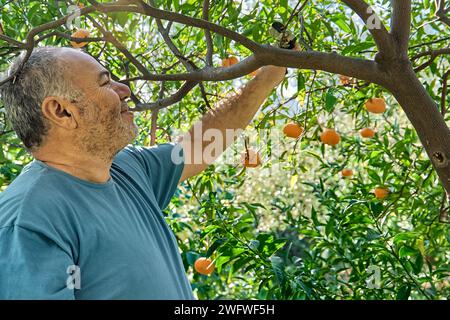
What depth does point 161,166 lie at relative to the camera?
6.01 ft

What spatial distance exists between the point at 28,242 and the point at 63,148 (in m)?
0.32

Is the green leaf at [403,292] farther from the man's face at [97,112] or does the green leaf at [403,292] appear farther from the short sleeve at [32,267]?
the short sleeve at [32,267]

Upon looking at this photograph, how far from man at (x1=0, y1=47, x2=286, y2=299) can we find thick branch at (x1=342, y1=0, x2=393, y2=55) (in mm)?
532

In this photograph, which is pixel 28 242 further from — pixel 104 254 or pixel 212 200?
pixel 212 200

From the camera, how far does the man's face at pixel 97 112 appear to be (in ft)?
4.98

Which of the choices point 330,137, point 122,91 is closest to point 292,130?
point 330,137

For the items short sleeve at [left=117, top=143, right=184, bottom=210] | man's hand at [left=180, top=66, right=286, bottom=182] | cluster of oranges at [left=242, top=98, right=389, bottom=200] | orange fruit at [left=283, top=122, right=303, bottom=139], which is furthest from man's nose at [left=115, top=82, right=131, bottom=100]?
orange fruit at [left=283, top=122, right=303, bottom=139]

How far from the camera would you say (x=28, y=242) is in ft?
4.01

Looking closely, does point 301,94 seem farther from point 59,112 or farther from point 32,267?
point 32,267

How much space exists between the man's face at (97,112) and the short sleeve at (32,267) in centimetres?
32

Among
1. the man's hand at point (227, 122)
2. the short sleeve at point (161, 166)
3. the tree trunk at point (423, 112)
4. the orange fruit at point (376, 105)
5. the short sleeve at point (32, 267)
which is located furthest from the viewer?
the orange fruit at point (376, 105)

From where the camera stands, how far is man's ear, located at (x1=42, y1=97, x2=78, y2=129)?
1.50 meters

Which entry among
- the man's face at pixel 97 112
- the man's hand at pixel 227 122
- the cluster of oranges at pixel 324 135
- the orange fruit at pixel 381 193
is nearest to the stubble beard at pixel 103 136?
the man's face at pixel 97 112
